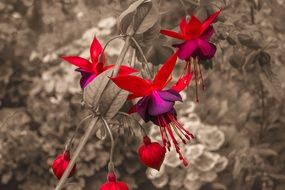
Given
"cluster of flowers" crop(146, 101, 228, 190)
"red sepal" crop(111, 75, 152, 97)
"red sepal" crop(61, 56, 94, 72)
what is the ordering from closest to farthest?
"red sepal" crop(111, 75, 152, 97), "red sepal" crop(61, 56, 94, 72), "cluster of flowers" crop(146, 101, 228, 190)

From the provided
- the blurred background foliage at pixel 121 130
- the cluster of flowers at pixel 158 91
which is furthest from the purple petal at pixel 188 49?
the blurred background foliage at pixel 121 130

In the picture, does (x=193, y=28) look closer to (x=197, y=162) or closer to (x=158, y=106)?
(x=158, y=106)

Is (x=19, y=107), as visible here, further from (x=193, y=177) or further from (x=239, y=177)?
(x=239, y=177)

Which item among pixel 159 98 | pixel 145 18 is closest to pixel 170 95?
pixel 159 98

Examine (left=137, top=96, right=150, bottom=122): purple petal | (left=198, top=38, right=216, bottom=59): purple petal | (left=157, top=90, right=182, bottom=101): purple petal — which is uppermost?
(left=198, top=38, right=216, bottom=59): purple petal

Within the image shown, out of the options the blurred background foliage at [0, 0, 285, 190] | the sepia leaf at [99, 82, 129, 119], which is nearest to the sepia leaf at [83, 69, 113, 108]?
the sepia leaf at [99, 82, 129, 119]

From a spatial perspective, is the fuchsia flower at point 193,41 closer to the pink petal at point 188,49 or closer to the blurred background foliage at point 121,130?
the pink petal at point 188,49

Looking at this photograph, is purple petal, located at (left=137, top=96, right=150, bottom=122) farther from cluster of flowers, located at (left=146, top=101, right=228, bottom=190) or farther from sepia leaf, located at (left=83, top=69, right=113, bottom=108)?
cluster of flowers, located at (left=146, top=101, right=228, bottom=190)

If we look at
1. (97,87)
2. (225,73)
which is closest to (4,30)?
(225,73)
